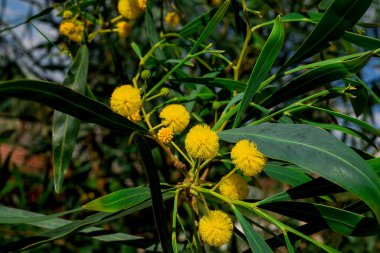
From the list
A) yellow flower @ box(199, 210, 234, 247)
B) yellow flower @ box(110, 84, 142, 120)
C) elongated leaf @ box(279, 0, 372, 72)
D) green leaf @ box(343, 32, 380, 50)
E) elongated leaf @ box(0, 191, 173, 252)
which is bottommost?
yellow flower @ box(199, 210, 234, 247)

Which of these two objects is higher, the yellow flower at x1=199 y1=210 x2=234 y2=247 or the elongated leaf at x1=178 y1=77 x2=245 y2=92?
the elongated leaf at x1=178 y1=77 x2=245 y2=92

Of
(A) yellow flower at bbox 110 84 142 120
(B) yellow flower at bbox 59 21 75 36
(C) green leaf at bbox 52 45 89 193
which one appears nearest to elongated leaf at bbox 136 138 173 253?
(A) yellow flower at bbox 110 84 142 120

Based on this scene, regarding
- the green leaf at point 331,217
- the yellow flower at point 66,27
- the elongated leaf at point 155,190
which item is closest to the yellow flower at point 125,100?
the elongated leaf at point 155,190

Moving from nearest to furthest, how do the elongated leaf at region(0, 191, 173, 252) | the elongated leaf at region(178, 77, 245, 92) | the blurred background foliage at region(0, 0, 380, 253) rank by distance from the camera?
the elongated leaf at region(0, 191, 173, 252) < the elongated leaf at region(178, 77, 245, 92) < the blurred background foliage at region(0, 0, 380, 253)

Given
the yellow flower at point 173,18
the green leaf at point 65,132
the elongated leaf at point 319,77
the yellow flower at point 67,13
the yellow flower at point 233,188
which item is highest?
the yellow flower at point 173,18

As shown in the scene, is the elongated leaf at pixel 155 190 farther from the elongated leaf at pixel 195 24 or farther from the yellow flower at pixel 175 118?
the elongated leaf at pixel 195 24

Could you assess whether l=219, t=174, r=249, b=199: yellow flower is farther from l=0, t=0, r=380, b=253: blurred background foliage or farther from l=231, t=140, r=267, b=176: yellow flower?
l=0, t=0, r=380, b=253: blurred background foliage

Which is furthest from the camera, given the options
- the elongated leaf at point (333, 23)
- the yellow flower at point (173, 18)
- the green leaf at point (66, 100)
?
the yellow flower at point (173, 18)

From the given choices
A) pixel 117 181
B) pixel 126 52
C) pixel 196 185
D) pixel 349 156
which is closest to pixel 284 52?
pixel 126 52
